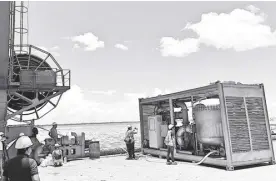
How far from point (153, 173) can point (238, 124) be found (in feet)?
12.1

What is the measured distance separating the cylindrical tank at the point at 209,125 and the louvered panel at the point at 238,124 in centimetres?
67

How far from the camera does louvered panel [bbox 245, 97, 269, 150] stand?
32.1 ft

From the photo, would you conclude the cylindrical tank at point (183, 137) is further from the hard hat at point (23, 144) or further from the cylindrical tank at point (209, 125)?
the hard hat at point (23, 144)

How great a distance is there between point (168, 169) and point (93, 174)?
2874 millimetres

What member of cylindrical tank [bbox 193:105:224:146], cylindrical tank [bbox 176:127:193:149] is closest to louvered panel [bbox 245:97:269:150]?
cylindrical tank [bbox 193:105:224:146]

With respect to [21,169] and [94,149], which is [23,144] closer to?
[21,169]

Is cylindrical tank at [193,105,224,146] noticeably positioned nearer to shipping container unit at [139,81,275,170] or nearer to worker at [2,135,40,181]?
shipping container unit at [139,81,275,170]

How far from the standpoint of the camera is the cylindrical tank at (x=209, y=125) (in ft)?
33.1

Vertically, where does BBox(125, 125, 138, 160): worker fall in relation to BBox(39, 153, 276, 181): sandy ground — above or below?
above

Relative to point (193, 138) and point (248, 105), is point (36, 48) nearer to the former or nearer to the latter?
point (193, 138)

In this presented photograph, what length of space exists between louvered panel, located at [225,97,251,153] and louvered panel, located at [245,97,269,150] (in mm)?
309

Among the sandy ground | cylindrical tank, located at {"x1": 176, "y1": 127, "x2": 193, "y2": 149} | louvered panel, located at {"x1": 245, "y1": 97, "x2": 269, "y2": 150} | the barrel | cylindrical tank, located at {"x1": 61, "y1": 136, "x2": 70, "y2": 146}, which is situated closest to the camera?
the sandy ground

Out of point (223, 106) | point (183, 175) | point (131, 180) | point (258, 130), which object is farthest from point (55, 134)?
point (258, 130)

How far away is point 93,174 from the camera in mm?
9484
